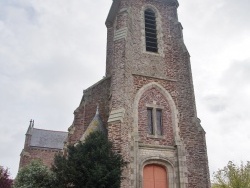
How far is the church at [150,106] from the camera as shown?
13617 mm

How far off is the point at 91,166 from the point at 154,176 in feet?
14.1

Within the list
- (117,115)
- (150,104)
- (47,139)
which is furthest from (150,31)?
(47,139)

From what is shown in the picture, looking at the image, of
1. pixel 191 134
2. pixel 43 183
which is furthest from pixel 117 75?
pixel 43 183

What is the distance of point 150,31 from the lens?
58.8ft

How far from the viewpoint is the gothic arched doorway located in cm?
1352

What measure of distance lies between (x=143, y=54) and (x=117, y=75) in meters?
2.51

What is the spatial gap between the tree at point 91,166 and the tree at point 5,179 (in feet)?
27.2

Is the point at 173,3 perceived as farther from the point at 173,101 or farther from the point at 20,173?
the point at 20,173

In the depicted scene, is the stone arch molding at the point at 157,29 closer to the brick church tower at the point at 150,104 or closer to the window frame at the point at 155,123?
the brick church tower at the point at 150,104

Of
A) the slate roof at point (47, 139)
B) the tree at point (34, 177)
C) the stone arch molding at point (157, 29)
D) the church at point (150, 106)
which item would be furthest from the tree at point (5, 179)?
the slate roof at point (47, 139)

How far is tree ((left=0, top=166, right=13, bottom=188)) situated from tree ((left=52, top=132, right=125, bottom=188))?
8282 mm

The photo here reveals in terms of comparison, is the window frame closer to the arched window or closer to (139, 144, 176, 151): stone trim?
(139, 144, 176, 151): stone trim

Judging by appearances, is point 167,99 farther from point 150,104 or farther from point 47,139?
point 47,139

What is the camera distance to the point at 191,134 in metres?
15.1
